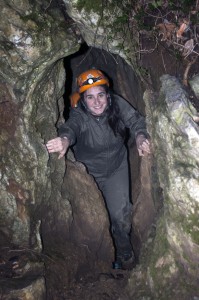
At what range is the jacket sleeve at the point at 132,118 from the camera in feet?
18.0

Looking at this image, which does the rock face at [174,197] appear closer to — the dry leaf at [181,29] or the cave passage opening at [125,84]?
the dry leaf at [181,29]

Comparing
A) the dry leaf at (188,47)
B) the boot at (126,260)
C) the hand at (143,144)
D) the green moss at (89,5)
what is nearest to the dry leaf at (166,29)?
the dry leaf at (188,47)

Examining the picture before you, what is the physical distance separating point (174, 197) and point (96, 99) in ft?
6.66

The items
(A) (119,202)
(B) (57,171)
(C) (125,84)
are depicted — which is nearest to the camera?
(B) (57,171)

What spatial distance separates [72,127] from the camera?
17.7 feet

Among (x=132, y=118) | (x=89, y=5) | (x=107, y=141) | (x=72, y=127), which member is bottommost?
(x=107, y=141)

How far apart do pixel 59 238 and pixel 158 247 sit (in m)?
1.63

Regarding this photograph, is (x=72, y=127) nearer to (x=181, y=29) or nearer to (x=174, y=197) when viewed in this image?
(x=174, y=197)

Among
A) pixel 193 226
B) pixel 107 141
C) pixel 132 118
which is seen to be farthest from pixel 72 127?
pixel 193 226

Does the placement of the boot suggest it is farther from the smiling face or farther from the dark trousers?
the smiling face

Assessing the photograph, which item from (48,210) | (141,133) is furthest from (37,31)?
(48,210)

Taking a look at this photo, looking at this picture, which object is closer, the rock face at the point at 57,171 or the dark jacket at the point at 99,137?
the rock face at the point at 57,171

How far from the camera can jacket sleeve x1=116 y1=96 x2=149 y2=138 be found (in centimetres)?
547

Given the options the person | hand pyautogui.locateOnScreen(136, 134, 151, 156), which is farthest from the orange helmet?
hand pyautogui.locateOnScreen(136, 134, 151, 156)
